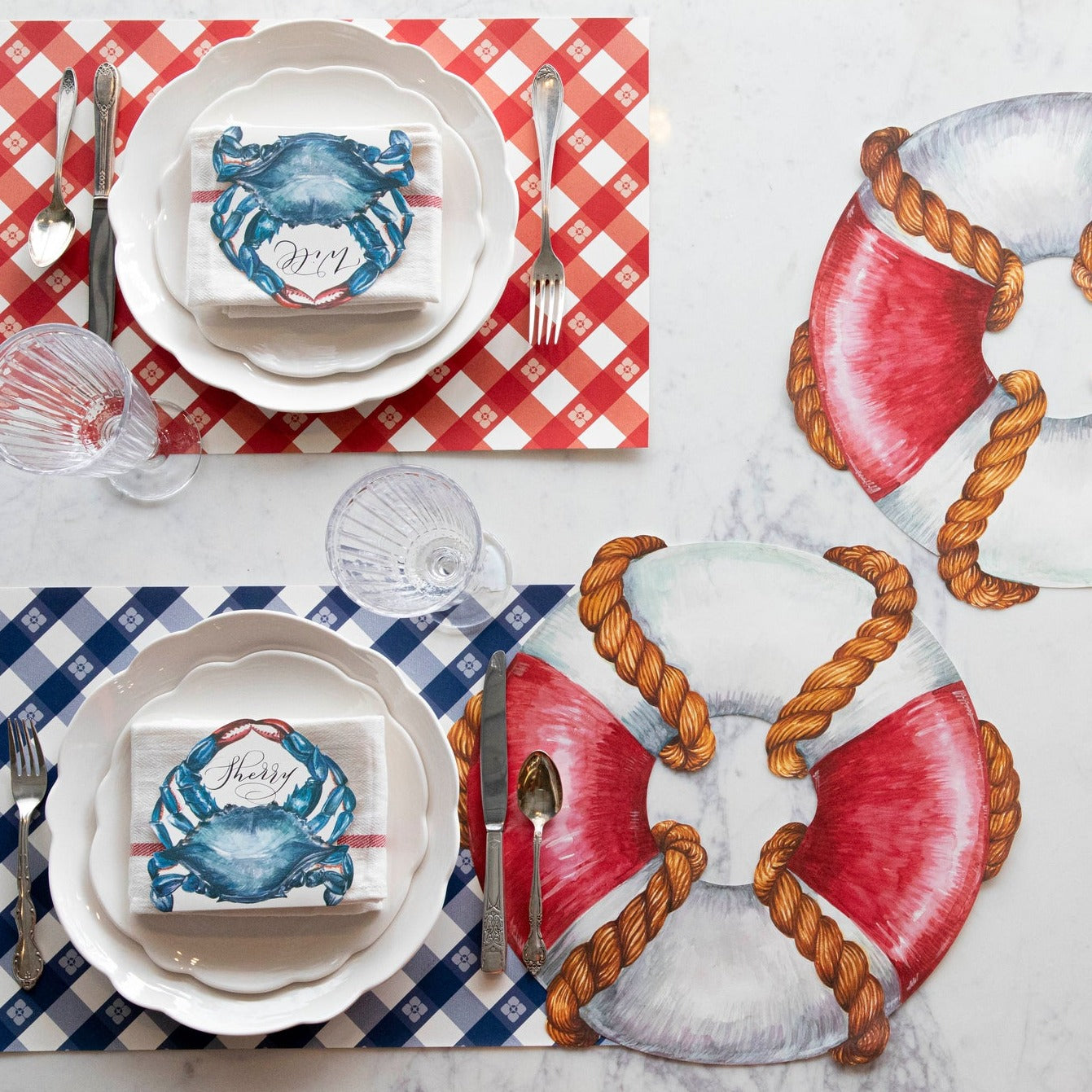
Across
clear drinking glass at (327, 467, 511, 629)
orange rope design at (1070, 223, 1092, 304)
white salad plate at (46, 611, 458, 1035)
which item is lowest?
white salad plate at (46, 611, 458, 1035)

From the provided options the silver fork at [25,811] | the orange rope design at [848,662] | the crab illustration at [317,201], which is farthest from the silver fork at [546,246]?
the silver fork at [25,811]

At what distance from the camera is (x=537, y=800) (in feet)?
3.03

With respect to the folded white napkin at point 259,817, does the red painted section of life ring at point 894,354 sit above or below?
above

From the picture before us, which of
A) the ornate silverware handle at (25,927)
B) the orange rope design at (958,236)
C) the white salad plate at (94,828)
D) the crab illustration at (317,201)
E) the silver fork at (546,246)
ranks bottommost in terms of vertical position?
the ornate silverware handle at (25,927)

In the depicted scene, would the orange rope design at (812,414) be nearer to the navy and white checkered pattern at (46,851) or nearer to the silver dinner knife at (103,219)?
the navy and white checkered pattern at (46,851)

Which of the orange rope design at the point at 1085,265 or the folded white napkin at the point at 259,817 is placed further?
the orange rope design at the point at 1085,265

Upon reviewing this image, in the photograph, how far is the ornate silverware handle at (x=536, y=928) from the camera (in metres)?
0.91

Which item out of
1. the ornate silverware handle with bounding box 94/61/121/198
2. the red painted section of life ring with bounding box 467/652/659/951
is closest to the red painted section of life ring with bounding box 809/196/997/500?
the red painted section of life ring with bounding box 467/652/659/951

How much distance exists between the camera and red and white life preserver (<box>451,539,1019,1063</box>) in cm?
93

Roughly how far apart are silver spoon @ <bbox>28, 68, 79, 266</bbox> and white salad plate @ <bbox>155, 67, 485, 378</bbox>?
0.09 meters

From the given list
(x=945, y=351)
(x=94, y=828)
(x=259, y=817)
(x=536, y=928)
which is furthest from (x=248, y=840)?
(x=945, y=351)

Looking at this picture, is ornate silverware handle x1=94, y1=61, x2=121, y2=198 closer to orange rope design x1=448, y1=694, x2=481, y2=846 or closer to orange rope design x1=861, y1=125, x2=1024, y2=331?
orange rope design x1=448, y1=694, x2=481, y2=846

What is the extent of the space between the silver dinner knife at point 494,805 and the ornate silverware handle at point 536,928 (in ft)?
0.07

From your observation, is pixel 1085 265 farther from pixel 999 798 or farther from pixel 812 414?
pixel 999 798
